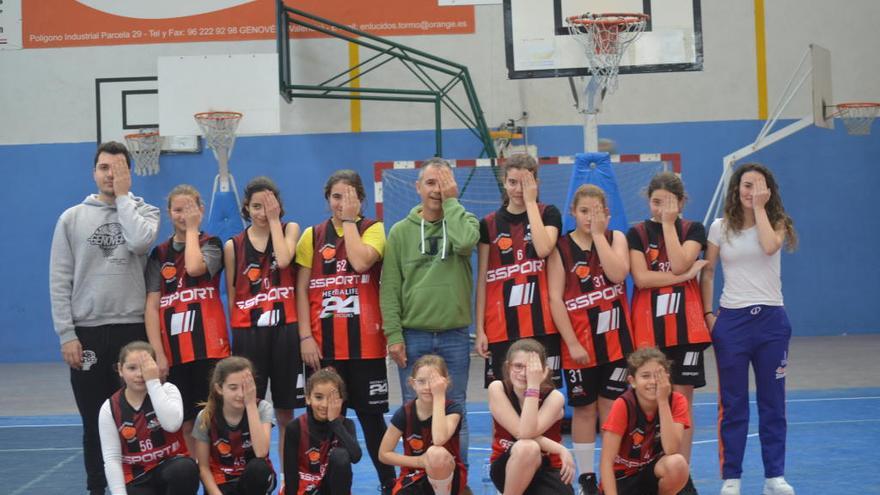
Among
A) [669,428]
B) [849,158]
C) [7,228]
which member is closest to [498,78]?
[849,158]

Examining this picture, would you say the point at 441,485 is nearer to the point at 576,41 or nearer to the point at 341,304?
the point at 341,304

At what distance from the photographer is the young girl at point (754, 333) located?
5.35 m

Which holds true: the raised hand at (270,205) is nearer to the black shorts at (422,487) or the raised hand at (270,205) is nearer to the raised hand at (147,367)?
the raised hand at (147,367)

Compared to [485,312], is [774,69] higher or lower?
higher

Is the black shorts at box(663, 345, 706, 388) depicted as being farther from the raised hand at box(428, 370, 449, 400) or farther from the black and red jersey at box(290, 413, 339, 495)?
the black and red jersey at box(290, 413, 339, 495)

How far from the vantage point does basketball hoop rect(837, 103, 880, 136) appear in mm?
12281

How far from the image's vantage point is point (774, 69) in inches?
504

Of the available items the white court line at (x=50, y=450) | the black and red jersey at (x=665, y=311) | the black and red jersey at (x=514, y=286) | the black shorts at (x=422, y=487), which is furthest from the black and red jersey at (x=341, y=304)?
the white court line at (x=50, y=450)

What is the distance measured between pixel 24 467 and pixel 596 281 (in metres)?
3.90

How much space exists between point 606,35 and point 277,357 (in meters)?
4.91

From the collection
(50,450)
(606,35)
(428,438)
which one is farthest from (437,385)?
(606,35)

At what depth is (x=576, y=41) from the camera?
30.2ft

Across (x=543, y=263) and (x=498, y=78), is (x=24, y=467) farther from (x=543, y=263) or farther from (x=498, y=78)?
(x=498, y=78)

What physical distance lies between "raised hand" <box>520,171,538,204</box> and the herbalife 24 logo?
2.00 m
